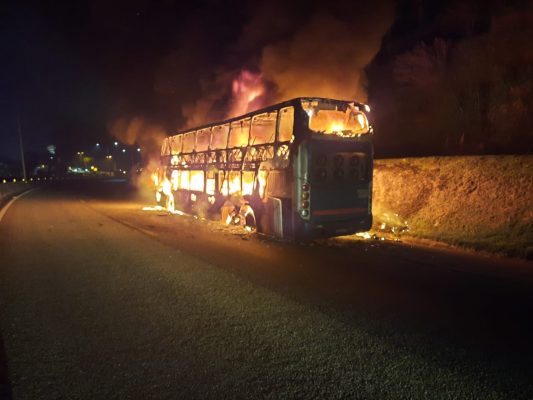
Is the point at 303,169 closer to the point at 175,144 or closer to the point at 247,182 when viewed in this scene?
the point at 247,182

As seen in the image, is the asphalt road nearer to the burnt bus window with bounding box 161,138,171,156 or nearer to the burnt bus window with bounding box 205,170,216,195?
the burnt bus window with bounding box 205,170,216,195

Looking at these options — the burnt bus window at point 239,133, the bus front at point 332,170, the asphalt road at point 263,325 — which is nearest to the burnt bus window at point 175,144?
the burnt bus window at point 239,133

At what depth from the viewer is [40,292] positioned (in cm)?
550

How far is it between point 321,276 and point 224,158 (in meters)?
6.42

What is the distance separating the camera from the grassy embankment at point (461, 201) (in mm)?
8742

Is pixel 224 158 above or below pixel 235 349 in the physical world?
above

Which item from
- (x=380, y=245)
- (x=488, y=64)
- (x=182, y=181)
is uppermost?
(x=488, y=64)

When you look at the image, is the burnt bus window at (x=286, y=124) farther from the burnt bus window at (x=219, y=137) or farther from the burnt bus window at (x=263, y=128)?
the burnt bus window at (x=219, y=137)

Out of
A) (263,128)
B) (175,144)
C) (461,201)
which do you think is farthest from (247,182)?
(175,144)

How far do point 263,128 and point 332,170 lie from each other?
2494mm

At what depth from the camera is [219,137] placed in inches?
489

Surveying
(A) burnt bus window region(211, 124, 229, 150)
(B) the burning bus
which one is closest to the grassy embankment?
(B) the burning bus

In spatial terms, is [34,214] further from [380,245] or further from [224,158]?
[380,245]

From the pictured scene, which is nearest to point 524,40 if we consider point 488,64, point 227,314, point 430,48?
point 488,64
